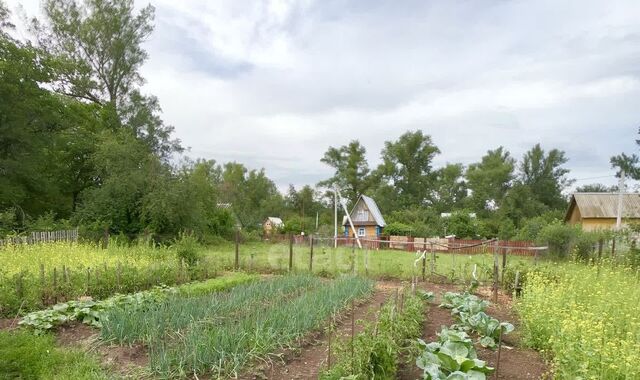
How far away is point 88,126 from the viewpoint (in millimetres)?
25156

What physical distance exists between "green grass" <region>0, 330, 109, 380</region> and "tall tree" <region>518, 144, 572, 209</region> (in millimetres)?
49373

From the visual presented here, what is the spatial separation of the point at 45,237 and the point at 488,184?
42152mm

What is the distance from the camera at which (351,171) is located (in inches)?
1885

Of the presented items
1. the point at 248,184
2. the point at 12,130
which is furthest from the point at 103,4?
the point at 248,184

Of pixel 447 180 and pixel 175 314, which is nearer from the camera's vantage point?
pixel 175 314

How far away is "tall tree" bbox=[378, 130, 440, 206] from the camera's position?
159ft

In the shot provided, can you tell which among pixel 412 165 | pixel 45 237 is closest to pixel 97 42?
pixel 45 237

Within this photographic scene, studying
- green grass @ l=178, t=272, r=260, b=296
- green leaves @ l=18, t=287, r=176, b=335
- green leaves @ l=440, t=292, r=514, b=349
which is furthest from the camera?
green grass @ l=178, t=272, r=260, b=296

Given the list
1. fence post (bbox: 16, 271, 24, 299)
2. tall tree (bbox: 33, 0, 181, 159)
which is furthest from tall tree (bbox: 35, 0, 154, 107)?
fence post (bbox: 16, 271, 24, 299)

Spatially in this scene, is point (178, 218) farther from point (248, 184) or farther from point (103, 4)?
point (248, 184)

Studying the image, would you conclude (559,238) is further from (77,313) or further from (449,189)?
(449,189)

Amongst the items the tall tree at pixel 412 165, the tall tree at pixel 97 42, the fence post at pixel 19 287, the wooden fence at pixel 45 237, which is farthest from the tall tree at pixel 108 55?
the tall tree at pixel 412 165

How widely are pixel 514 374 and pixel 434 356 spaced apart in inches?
48.8

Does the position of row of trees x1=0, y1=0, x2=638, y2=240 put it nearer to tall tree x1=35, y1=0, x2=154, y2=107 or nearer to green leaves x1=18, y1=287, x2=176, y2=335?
tall tree x1=35, y1=0, x2=154, y2=107
